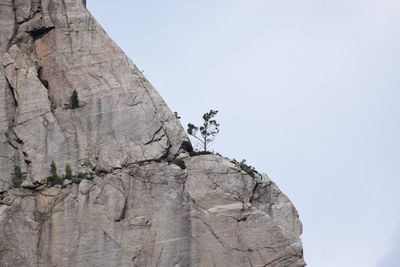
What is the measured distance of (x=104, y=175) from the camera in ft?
411

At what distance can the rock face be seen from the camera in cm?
12231

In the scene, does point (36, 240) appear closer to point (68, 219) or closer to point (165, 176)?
point (68, 219)

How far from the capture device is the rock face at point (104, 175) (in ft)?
401

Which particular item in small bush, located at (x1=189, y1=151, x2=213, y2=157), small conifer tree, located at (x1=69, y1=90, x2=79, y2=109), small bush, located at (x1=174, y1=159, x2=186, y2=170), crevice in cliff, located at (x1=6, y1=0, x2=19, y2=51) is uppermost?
crevice in cliff, located at (x1=6, y1=0, x2=19, y2=51)

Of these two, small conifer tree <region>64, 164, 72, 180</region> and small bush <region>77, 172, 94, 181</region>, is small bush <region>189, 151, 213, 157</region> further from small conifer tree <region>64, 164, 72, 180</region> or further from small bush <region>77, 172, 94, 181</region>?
small conifer tree <region>64, 164, 72, 180</region>

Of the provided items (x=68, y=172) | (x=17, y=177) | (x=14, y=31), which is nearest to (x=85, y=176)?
(x=68, y=172)

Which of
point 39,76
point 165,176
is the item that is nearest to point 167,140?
point 165,176

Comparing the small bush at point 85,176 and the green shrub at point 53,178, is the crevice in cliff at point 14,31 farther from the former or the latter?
the small bush at point 85,176

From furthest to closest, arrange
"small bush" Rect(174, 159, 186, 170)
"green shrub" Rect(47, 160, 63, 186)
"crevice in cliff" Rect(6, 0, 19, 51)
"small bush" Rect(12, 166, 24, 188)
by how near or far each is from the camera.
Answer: "crevice in cliff" Rect(6, 0, 19, 51), "small bush" Rect(174, 159, 186, 170), "small bush" Rect(12, 166, 24, 188), "green shrub" Rect(47, 160, 63, 186)

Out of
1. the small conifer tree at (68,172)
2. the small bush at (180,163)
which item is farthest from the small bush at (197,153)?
the small conifer tree at (68,172)

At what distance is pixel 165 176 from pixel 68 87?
41.7 ft

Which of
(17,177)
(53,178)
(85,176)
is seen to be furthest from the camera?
(17,177)

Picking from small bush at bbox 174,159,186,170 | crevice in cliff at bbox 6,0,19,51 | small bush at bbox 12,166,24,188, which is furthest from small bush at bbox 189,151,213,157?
crevice in cliff at bbox 6,0,19,51

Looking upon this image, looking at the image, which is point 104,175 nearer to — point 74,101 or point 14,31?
point 74,101
